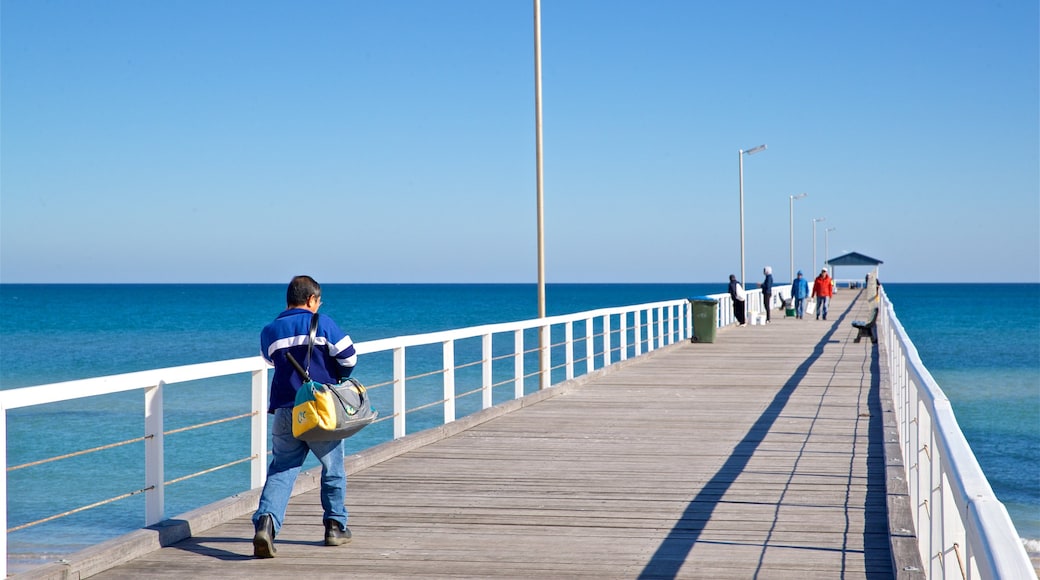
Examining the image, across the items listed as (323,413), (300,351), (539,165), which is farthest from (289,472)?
(539,165)

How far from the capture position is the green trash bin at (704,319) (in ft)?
86.4

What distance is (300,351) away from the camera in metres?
6.16

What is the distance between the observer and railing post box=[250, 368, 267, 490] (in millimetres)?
7230

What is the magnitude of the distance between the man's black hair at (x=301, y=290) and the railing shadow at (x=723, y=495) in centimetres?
225

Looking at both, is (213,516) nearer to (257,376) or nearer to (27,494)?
(257,376)

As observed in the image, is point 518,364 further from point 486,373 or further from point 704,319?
point 704,319

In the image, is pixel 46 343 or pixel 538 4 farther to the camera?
pixel 46 343

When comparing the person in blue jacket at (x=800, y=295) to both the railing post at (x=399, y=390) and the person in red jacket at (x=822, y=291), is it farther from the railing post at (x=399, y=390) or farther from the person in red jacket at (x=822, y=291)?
the railing post at (x=399, y=390)

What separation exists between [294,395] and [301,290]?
0.56 meters

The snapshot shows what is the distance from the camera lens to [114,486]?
24.0 m

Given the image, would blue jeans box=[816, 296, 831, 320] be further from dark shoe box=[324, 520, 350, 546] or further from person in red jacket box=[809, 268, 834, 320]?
dark shoe box=[324, 520, 350, 546]

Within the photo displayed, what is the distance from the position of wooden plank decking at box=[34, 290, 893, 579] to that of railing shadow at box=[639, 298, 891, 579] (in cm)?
2

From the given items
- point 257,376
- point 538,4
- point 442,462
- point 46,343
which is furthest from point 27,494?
point 46,343

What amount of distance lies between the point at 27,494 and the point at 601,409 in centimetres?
1471
